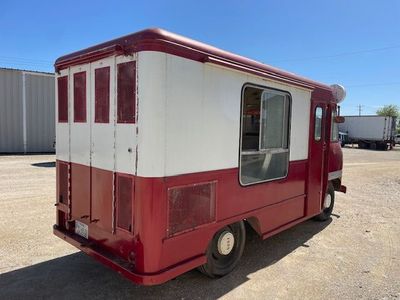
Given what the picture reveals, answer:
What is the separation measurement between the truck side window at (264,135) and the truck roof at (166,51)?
283 mm

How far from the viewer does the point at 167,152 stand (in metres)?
3.21

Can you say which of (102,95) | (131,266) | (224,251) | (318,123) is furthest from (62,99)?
(318,123)

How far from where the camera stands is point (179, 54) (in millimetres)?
3230

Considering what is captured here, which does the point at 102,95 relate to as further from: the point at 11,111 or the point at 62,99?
the point at 11,111

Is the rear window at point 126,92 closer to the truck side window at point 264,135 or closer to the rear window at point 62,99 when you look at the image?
the rear window at point 62,99

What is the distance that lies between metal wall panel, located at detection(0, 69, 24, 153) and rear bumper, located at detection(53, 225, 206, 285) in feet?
50.3

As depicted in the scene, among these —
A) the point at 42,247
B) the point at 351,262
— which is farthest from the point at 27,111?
the point at 351,262

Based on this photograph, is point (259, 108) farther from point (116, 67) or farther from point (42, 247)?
point (42, 247)

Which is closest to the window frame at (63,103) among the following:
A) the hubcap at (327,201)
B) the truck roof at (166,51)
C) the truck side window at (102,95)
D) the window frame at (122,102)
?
the truck roof at (166,51)

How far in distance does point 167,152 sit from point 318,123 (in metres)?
3.53

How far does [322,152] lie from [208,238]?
3.20m

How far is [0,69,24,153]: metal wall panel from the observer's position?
16.8 m

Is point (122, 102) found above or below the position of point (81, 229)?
above

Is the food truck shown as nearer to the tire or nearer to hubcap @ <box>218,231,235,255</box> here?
hubcap @ <box>218,231,235,255</box>
